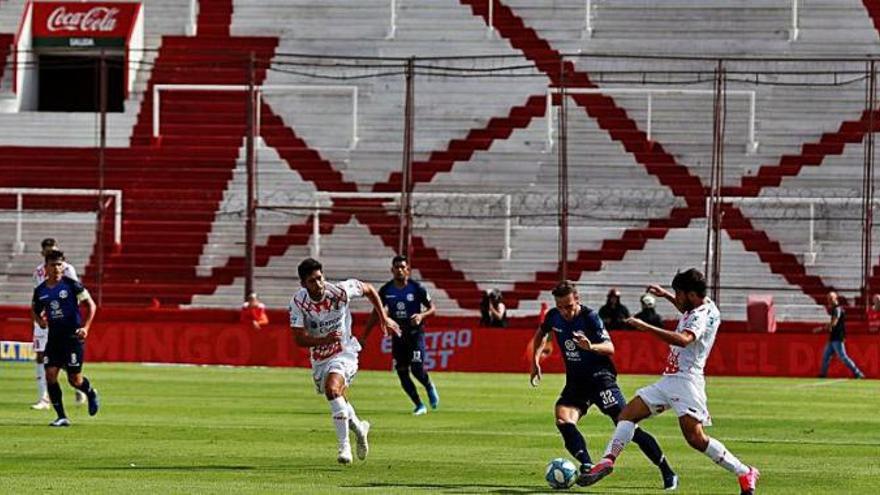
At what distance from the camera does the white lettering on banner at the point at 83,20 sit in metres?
53.8

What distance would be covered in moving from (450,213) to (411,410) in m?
18.6

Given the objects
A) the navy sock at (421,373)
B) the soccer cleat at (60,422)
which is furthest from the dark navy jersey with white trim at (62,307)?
the navy sock at (421,373)

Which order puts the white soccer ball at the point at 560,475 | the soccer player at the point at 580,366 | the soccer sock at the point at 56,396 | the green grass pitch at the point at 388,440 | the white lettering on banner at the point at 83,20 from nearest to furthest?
1. the white soccer ball at the point at 560,475
2. the green grass pitch at the point at 388,440
3. the soccer player at the point at 580,366
4. the soccer sock at the point at 56,396
5. the white lettering on banner at the point at 83,20

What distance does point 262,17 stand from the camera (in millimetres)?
53594

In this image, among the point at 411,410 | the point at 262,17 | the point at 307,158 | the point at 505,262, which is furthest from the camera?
the point at 262,17

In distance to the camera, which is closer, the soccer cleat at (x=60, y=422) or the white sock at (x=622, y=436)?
the white sock at (x=622, y=436)

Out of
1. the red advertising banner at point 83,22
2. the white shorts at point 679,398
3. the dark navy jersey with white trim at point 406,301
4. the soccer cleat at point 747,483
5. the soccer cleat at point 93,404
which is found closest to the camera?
the soccer cleat at point 747,483

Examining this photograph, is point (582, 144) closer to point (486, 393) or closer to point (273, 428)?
point (486, 393)

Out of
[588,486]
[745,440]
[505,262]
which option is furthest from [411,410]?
[505,262]

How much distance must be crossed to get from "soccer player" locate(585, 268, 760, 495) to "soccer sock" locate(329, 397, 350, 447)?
332cm

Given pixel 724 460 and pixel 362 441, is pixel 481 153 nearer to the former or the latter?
pixel 362 441

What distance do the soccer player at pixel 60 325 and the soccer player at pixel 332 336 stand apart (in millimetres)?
5632

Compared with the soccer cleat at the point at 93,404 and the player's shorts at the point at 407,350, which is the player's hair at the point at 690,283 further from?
the player's shorts at the point at 407,350

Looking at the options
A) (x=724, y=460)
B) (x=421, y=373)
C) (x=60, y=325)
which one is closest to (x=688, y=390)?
(x=724, y=460)
